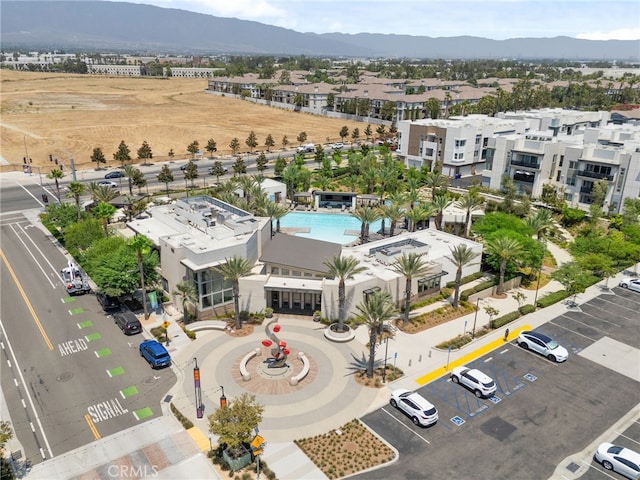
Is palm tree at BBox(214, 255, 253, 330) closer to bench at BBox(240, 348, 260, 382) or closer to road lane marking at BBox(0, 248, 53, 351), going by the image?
bench at BBox(240, 348, 260, 382)

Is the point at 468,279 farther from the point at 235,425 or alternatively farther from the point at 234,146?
the point at 234,146

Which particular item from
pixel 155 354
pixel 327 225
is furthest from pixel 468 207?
pixel 155 354

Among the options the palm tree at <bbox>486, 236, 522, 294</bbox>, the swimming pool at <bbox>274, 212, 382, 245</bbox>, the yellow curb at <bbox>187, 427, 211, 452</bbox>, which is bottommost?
the yellow curb at <bbox>187, 427, 211, 452</bbox>

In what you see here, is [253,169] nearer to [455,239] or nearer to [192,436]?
[455,239]

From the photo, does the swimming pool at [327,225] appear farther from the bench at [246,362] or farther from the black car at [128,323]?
the black car at [128,323]

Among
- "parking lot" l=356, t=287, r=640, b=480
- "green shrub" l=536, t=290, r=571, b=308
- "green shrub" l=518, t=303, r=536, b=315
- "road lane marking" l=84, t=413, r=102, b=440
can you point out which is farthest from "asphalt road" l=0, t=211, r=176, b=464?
"green shrub" l=536, t=290, r=571, b=308
